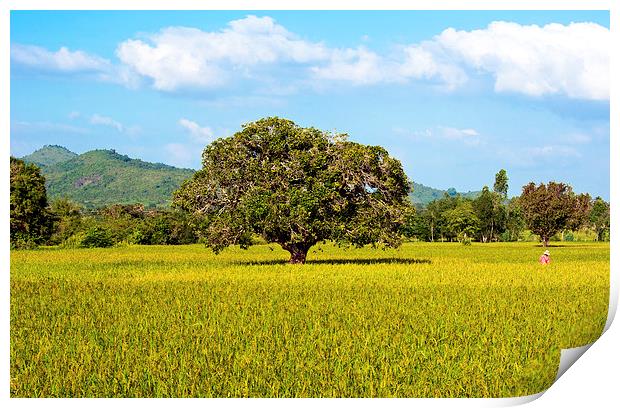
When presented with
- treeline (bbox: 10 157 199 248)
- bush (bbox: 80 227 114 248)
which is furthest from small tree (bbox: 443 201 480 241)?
bush (bbox: 80 227 114 248)

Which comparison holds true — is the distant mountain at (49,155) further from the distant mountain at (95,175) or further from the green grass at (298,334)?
the green grass at (298,334)

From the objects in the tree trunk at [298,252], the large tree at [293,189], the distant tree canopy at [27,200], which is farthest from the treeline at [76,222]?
the tree trunk at [298,252]

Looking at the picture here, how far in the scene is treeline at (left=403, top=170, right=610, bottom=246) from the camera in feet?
55.4

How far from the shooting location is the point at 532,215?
20672 millimetres

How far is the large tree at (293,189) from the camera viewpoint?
16500 mm

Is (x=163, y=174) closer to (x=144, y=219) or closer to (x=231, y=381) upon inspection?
(x=231, y=381)

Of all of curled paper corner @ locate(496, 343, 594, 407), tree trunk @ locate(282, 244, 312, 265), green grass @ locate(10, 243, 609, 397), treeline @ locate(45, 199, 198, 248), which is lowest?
curled paper corner @ locate(496, 343, 594, 407)

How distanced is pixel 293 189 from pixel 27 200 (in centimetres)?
575

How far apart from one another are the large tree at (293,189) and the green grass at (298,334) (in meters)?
2.45

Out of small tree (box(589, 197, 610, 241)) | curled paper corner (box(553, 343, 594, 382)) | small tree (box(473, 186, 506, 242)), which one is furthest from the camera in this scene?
small tree (box(473, 186, 506, 242))

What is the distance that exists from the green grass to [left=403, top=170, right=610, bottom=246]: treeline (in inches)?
109

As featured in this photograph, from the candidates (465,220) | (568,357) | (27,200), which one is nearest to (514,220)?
(465,220)

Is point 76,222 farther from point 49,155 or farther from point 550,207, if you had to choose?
point 550,207

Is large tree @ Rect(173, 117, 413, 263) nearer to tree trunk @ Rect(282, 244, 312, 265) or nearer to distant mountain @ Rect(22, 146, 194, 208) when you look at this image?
tree trunk @ Rect(282, 244, 312, 265)
